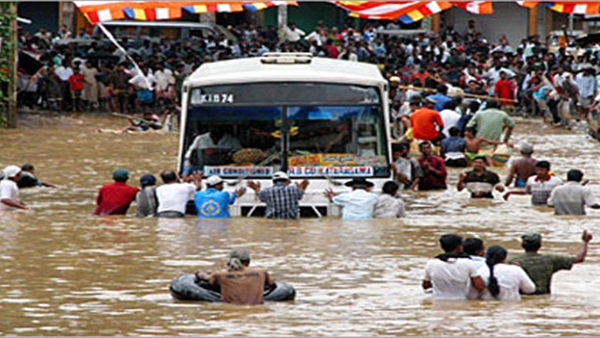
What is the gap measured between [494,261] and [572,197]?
5.96 m

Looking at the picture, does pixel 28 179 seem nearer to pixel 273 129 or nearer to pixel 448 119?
pixel 273 129

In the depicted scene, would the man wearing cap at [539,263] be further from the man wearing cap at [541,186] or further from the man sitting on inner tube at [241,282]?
the man wearing cap at [541,186]

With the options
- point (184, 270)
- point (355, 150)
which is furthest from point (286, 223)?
point (184, 270)

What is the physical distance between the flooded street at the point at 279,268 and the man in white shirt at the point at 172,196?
0.52 feet

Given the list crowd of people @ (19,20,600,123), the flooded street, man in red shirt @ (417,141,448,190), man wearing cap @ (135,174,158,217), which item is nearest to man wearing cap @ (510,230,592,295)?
the flooded street

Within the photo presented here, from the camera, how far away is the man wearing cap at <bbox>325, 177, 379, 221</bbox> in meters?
18.4

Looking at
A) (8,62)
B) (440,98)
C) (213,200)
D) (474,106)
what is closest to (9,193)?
(213,200)

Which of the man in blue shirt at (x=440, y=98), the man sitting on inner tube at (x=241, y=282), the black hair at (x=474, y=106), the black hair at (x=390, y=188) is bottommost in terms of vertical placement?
the man sitting on inner tube at (x=241, y=282)

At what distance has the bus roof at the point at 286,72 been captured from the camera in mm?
18828

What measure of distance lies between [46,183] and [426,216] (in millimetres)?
6236

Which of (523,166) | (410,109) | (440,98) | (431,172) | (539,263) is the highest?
(440,98)

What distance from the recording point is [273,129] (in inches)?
740

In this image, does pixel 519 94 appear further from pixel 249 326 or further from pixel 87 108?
pixel 249 326

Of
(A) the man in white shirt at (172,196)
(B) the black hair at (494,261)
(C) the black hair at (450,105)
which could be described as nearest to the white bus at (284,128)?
(A) the man in white shirt at (172,196)
